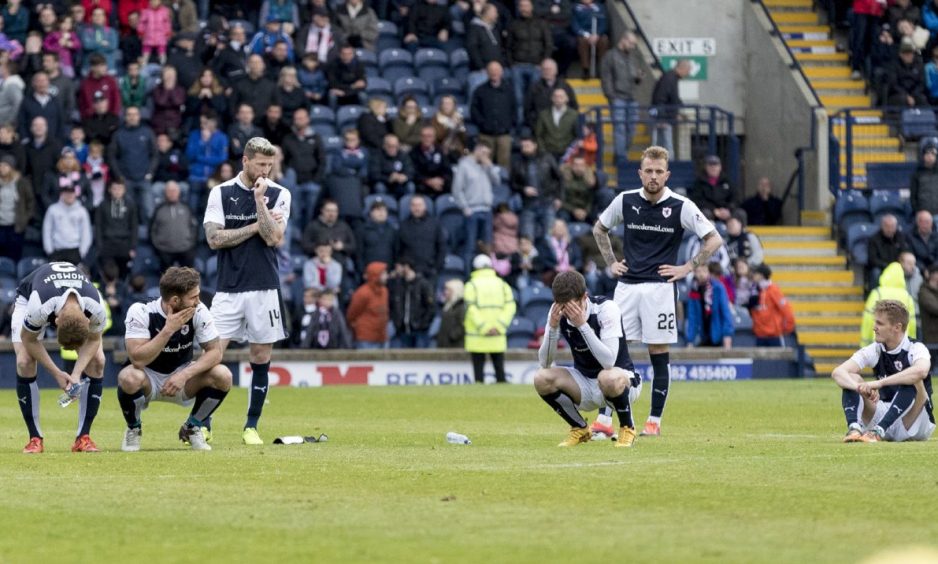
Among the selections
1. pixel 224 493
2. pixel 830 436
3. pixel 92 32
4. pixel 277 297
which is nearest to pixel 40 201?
pixel 92 32

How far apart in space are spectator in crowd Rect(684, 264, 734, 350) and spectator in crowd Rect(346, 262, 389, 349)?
4578 millimetres

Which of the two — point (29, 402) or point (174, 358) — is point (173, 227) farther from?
point (174, 358)

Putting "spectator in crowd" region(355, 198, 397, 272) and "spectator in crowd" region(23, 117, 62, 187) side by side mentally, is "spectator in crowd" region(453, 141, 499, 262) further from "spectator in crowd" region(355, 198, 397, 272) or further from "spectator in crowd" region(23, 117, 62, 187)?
"spectator in crowd" region(23, 117, 62, 187)

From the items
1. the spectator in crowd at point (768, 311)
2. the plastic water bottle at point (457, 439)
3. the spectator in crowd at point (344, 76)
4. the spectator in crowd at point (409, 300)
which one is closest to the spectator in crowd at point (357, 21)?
the spectator in crowd at point (344, 76)

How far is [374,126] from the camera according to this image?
28828 millimetres

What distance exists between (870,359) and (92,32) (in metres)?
18.0

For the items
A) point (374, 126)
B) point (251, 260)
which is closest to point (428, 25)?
point (374, 126)

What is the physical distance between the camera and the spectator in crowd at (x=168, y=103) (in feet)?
91.9

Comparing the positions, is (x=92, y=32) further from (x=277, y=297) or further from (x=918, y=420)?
(x=918, y=420)

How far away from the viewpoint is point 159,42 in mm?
29562

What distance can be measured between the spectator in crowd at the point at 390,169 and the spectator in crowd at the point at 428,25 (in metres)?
3.50

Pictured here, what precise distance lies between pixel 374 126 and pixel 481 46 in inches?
117

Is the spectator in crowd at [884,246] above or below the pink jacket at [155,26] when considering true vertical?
below

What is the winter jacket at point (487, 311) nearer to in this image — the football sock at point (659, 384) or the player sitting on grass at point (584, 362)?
the football sock at point (659, 384)
